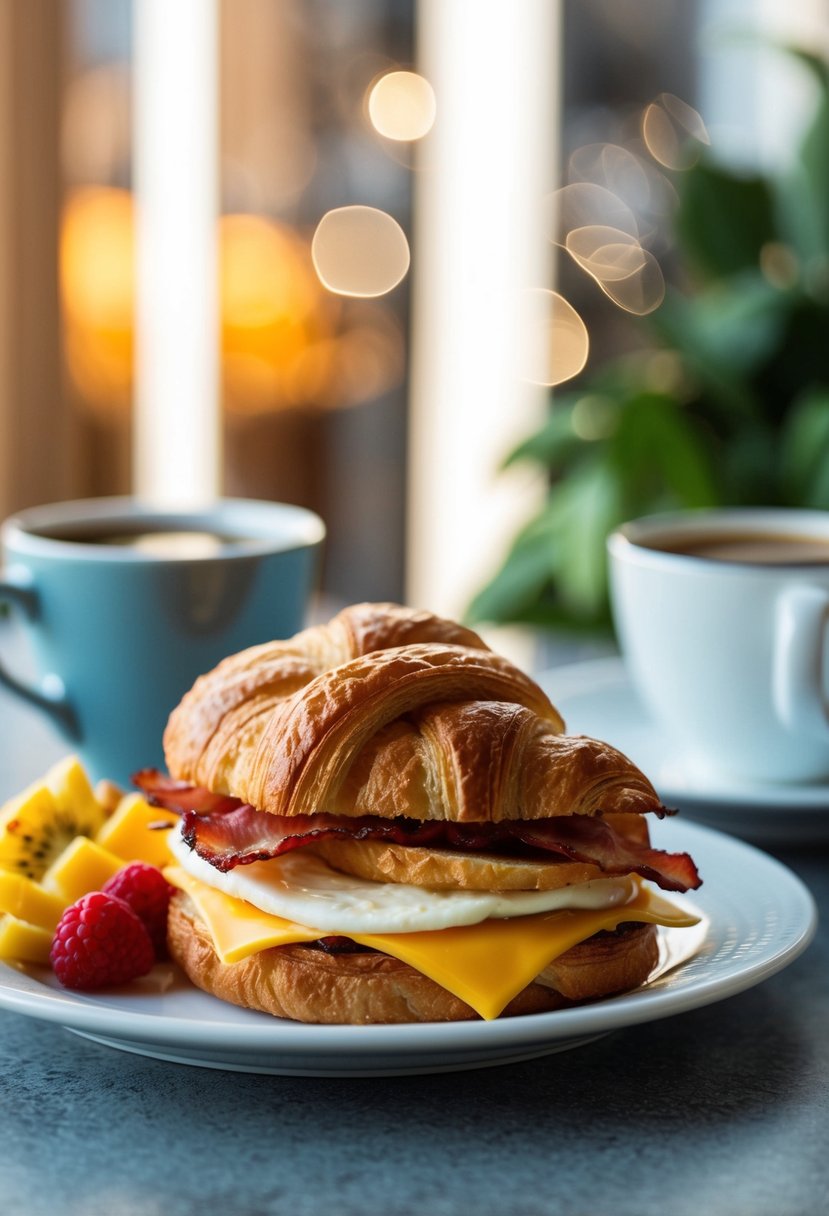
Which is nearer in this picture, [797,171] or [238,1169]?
[238,1169]

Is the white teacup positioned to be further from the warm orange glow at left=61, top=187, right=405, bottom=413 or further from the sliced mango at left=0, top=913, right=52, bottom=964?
the warm orange glow at left=61, top=187, right=405, bottom=413

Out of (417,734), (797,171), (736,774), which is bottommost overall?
(736,774)

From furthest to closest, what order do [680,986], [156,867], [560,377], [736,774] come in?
[560,377] < [736,774] < [156,867] < [680,986]

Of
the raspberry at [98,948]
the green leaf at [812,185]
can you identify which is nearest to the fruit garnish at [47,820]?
the raspberry at [98,948]

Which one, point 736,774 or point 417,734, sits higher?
point 417,734

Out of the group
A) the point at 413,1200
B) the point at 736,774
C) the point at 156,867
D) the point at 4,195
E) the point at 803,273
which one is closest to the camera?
the point at 413,1200

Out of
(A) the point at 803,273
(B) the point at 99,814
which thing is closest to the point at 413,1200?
(B) the point at 99,814

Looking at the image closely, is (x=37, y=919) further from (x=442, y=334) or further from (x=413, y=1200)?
(x=442, y=334)

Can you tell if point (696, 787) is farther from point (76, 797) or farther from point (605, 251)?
point (605, 251)
